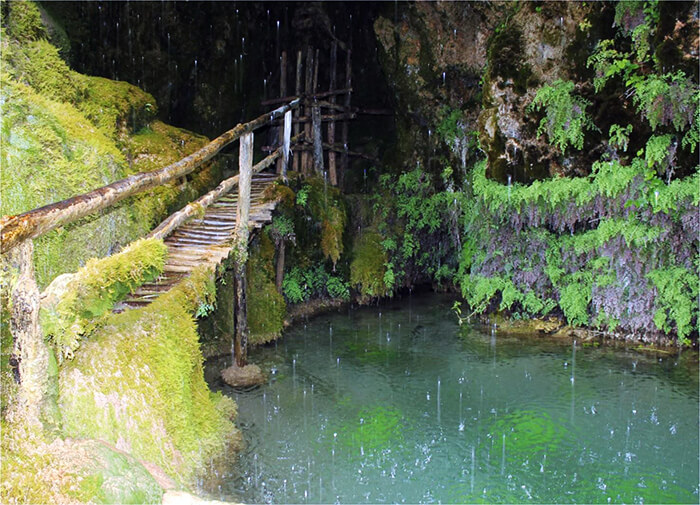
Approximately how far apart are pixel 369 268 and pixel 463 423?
6458 mm

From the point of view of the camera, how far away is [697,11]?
9000 millimetres

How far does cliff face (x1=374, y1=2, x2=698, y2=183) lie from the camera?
32.8 feet

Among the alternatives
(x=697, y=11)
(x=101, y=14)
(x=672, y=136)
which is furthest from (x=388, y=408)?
(x=101, y=14)

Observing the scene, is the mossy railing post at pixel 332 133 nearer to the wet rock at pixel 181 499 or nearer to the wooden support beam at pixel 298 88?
the wooden support beam at pixel 298 88

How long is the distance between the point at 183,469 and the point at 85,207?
8.54 ft

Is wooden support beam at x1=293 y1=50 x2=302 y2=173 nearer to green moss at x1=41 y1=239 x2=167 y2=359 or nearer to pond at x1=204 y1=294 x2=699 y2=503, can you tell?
pond at x1=204 y1=294 x2=699 y2=503

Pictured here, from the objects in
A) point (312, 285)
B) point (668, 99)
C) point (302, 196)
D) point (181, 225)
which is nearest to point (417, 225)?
point (312, 285)

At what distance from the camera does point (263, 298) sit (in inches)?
438

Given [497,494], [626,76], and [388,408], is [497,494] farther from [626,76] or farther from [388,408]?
[626,76]

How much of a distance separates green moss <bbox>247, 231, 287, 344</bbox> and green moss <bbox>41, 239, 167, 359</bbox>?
5877mm

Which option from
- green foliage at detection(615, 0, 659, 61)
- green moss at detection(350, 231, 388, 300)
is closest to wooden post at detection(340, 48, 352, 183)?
green moss at detection(350, 231, 388, 300)

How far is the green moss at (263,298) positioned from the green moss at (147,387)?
479cm

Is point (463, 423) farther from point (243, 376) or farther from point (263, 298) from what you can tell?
point (263, 298)

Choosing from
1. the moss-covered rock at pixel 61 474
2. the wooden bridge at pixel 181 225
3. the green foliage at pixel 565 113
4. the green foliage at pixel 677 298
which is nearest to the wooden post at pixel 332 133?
the wooden bridge at pixel 181 225
